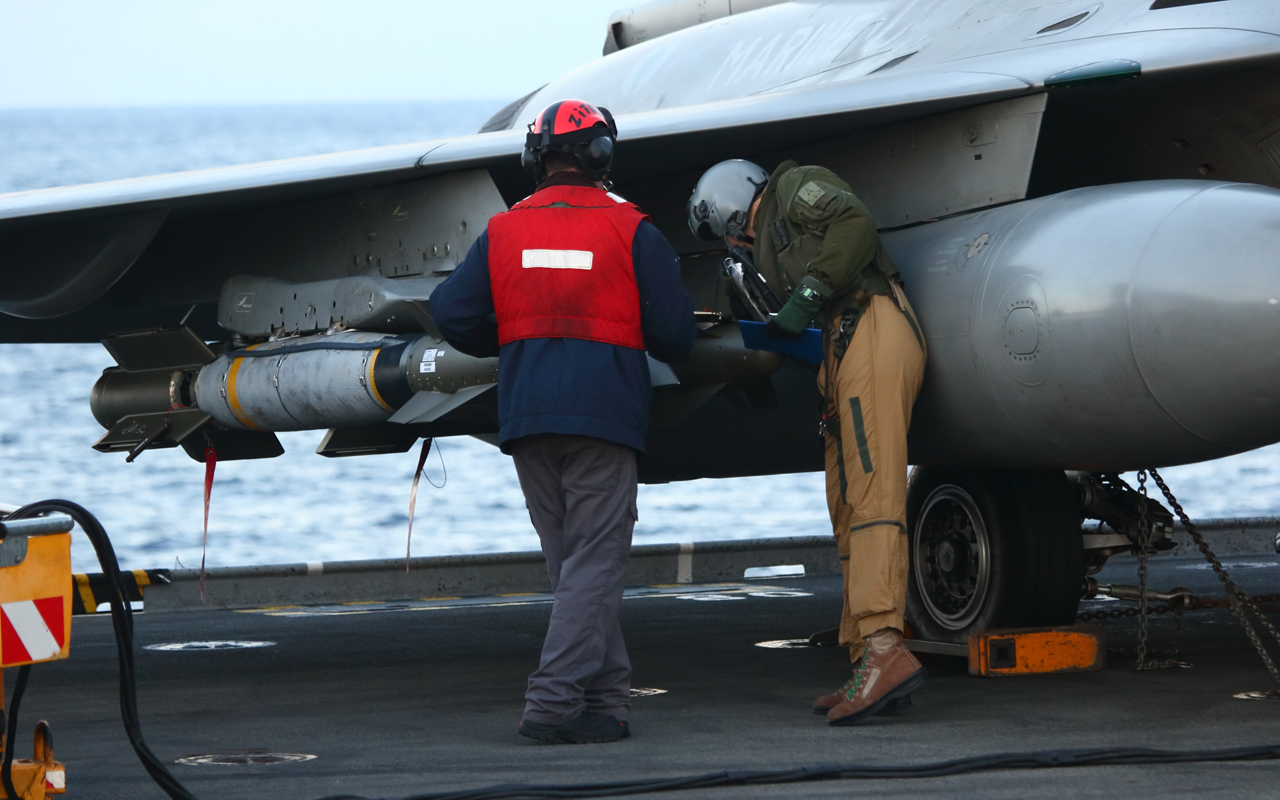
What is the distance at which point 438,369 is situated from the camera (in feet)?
20.0

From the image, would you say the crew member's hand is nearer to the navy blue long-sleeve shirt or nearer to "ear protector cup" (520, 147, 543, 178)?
the navy blue long-sleeve shirt

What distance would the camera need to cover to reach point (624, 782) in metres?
4.13

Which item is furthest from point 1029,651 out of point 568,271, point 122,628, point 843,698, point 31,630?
point 31,630

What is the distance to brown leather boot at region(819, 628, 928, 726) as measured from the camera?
16.9 ft

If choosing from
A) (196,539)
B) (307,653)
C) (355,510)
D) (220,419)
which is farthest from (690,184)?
(355,510)

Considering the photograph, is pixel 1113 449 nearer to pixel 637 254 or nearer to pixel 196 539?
pixel 637 254

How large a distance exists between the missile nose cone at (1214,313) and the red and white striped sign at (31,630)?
10.7 feet

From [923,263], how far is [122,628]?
3163 millimetres

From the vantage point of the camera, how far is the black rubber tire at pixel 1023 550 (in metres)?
6.48

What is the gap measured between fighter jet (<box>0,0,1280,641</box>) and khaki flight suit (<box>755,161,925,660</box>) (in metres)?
0.20

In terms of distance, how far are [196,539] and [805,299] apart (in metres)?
30.6

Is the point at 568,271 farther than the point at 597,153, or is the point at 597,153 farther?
the point at 597,153

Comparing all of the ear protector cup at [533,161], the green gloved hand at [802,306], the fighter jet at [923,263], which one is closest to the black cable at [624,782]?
the fighter jet at [923,263]

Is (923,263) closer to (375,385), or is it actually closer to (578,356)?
(578,356)
